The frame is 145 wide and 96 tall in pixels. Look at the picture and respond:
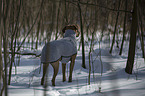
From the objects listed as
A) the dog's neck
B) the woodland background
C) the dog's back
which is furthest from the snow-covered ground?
the dog's neck

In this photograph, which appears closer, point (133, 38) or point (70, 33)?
point (133, 38)

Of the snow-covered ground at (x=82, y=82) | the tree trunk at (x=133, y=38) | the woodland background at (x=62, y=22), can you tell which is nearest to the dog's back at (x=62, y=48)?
the woodland background at (x=62, y=22)

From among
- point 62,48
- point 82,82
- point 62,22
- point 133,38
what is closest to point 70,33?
point 62,48

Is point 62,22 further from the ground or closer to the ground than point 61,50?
further from the ground

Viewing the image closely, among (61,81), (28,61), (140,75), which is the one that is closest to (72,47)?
(61,81)

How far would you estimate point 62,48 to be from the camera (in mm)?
2416

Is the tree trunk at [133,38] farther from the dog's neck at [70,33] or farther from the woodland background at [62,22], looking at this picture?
the dog's neck at [70,33]

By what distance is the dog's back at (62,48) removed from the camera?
2.23 meters

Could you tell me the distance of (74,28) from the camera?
292cm

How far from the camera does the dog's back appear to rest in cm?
223

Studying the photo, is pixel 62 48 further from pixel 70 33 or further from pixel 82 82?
pixel 82 82

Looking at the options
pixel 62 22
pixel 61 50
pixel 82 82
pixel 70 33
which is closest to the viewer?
pixel 61 50

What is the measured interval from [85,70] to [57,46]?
1230 mm

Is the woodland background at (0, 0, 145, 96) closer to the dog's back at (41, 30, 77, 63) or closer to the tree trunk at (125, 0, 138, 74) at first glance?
the tree trunk at (125, 0, 138, 74)
